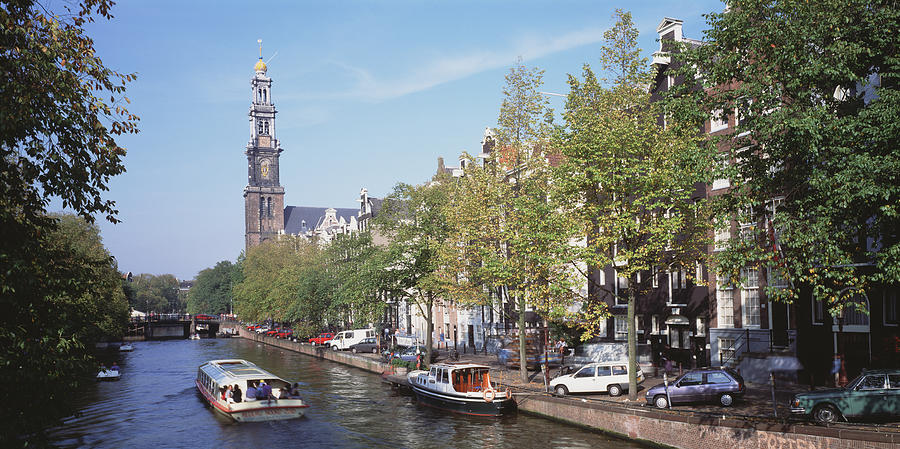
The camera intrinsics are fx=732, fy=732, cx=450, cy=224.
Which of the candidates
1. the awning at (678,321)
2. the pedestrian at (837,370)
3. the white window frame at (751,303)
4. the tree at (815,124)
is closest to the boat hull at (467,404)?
the awning at (678,321)

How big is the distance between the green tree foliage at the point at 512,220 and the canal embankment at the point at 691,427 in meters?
5.28

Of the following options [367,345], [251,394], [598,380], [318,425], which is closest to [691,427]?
[598,380]

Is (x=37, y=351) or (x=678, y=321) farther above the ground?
(x=37, y=351)

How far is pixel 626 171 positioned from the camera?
3312 cm

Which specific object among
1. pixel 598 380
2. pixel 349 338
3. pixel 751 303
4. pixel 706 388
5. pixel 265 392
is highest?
pixel 751 303

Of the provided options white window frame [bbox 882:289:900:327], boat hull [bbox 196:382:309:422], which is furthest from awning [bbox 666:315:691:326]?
boat hull [bbox 196:382:309:422]

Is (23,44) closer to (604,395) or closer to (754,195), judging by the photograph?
(754,195)

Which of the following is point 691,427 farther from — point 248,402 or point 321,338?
point 321,338

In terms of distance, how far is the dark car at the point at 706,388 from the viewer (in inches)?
1277

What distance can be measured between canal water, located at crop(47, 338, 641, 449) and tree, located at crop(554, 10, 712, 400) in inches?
251

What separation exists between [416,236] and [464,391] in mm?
20907

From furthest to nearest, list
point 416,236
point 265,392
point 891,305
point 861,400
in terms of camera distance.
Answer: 1. point 416,236
2. point 265,392
3. point 891,305
4. point 861,400

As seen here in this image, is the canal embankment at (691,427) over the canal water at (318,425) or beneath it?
over

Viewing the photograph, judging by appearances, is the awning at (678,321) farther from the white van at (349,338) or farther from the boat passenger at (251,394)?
the white van at (349,338)
